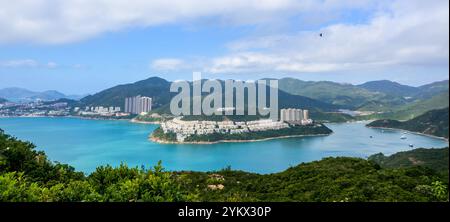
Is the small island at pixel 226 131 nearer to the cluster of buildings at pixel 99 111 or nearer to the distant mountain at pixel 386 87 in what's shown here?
the cluster of buildings at pixel 99 111

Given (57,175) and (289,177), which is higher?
(57,175)

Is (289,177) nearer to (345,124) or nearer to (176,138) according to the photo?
(176,138)

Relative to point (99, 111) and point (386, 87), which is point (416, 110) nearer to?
point (99, 111)

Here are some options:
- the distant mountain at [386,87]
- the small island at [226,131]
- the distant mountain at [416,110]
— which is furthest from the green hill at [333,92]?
the small island at [226,131]

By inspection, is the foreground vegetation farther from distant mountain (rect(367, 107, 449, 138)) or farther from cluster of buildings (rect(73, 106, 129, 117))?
distant mountain (rect(367, 107, 449, 138))

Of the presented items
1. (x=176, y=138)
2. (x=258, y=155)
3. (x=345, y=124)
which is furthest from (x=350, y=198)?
(x=345, y=124)

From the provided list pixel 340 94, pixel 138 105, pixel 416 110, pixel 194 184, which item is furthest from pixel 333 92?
pixel 194 184
